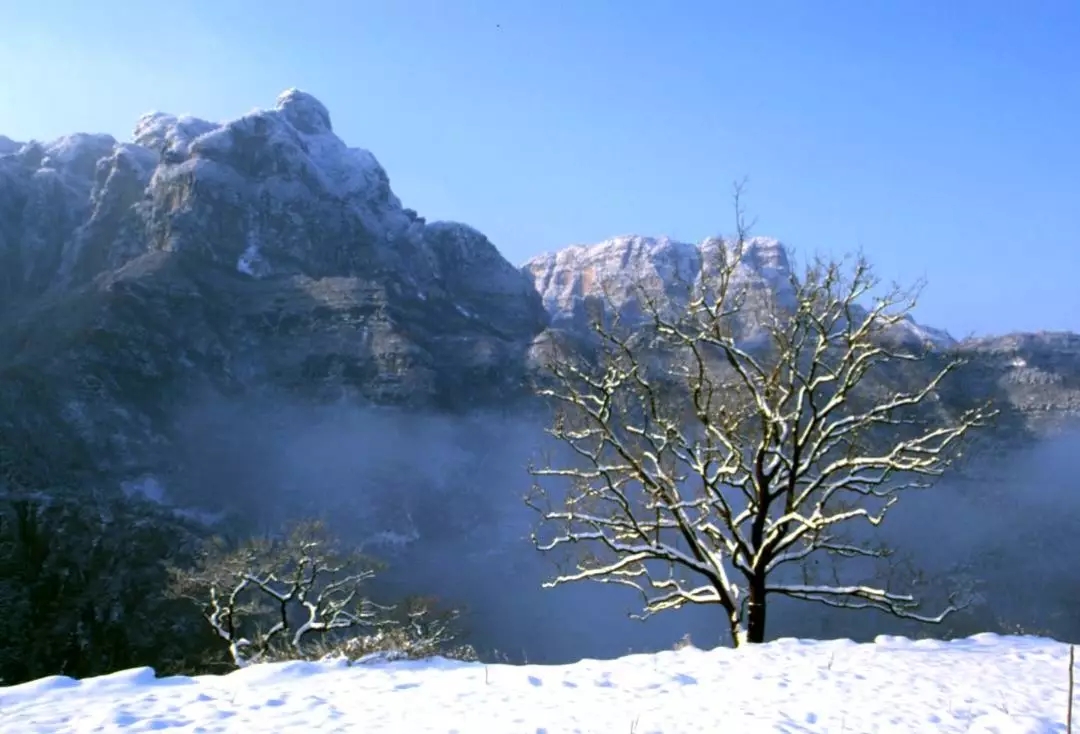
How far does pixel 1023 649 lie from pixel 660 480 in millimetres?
6696

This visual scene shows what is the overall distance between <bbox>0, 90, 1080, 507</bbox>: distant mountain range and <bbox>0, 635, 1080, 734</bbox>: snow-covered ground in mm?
142598

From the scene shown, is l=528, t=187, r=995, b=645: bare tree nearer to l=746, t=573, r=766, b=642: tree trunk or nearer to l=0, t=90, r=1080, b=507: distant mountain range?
l=746, t=573, r=766, b=642: tree trunk

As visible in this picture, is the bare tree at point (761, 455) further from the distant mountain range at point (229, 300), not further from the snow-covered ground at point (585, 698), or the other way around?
the distant mountain range at point (229, 300)

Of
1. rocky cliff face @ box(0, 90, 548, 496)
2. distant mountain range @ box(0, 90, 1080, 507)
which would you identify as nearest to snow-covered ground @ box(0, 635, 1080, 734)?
distant mountain range @ box(0, 90, 1080, 507)

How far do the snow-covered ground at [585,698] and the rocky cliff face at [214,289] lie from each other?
14379 centimetres

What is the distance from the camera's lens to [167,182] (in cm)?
17712

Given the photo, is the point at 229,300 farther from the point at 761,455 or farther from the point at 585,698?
the point at 585,698

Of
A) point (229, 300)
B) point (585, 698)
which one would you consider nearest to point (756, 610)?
point (585, 698)

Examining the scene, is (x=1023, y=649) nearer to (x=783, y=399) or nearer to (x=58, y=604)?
(x=783, y=399)

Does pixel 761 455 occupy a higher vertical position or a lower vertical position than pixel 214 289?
lower

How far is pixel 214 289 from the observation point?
169875mm

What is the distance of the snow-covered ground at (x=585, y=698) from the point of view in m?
7.10

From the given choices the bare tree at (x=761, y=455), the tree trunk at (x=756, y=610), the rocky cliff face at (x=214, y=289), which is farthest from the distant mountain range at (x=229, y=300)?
the tree trunk at (x=756, y=610)

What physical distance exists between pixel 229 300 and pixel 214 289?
13.6ft
